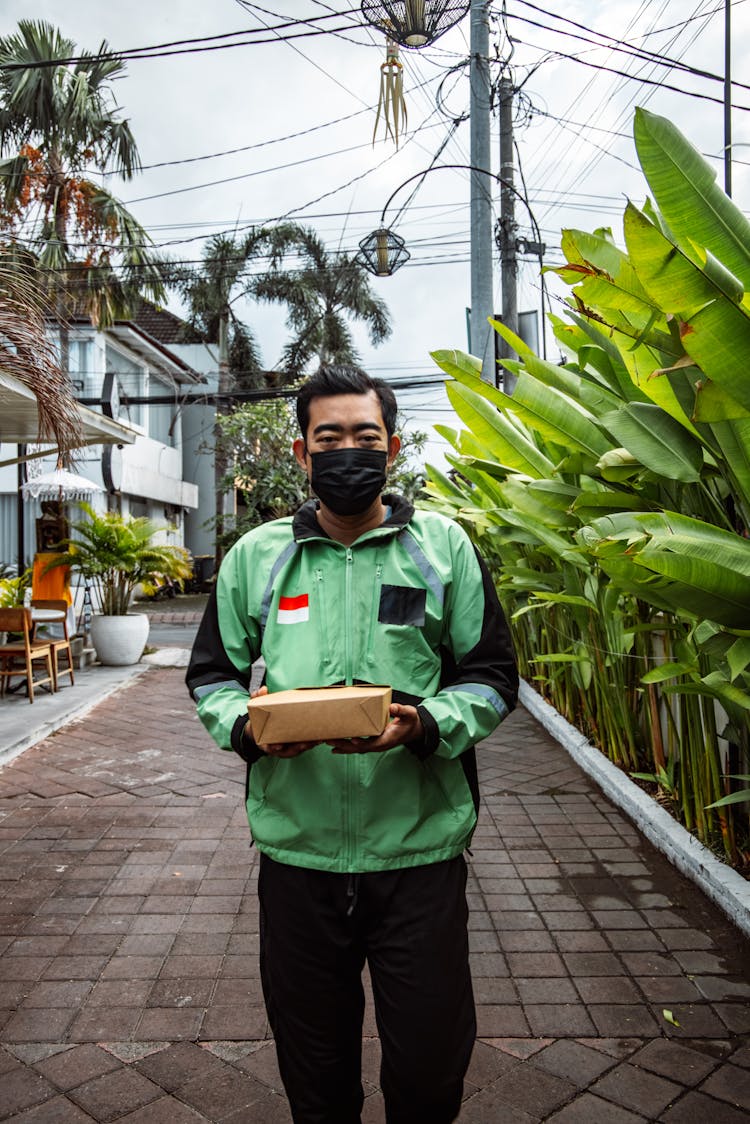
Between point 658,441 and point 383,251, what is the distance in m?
7.65

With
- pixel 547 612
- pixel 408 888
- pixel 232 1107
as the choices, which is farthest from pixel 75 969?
pixel 547 612

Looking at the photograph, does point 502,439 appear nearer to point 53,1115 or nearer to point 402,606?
point 402,606

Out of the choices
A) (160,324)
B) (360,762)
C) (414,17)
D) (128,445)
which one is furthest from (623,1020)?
(160,324)

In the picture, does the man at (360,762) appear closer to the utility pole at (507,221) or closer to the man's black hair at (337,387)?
the man's black hair at (337,387)

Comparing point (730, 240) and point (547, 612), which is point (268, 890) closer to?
point (730, 240)

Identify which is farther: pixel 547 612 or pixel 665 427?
pixel 547 612

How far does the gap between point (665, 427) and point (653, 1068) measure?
2.07 meters

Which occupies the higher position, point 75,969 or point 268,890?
point 268,890

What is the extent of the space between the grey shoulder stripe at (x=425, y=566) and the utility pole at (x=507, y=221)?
9.06 metres

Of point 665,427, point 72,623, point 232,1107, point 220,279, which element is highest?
point 220,279

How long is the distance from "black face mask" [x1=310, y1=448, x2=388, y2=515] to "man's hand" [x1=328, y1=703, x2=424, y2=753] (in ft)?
1.65

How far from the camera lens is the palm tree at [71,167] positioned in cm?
1717

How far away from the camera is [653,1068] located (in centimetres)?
262

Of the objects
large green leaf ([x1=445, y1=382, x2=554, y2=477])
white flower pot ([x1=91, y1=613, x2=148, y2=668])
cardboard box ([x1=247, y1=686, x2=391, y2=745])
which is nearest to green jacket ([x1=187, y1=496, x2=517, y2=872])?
cardboard box ([x1=247, y1=686, x2=391, y2=745])
